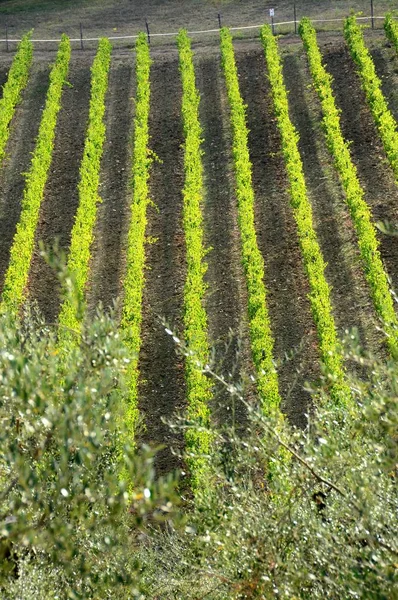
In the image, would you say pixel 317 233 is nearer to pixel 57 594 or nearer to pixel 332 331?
pixel 332 331

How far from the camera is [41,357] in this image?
15078 mm

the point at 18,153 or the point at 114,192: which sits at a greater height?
the point at 18,153

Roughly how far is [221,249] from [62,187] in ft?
28.0

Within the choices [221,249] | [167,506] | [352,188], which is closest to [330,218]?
[352,188]

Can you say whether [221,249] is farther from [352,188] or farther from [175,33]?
[175,33]

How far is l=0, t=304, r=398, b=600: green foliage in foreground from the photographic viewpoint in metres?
13.2

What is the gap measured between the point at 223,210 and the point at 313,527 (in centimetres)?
2308

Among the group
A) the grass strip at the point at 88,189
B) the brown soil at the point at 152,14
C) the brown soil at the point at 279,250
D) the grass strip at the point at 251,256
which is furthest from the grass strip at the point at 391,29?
the grass strip at the point at 88,189

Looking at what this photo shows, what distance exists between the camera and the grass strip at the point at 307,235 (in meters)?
28.5

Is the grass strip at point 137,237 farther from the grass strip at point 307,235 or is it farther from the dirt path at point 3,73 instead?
the dirt path at point 3,73

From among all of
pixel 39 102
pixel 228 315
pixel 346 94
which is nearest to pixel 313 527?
pixel 228 315

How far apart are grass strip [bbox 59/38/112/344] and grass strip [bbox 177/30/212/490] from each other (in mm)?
3736

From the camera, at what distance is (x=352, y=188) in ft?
119

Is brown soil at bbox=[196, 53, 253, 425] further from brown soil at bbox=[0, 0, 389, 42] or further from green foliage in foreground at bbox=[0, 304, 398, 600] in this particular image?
green foliage in foreground at bbox=[0, 304, 398, 600]
